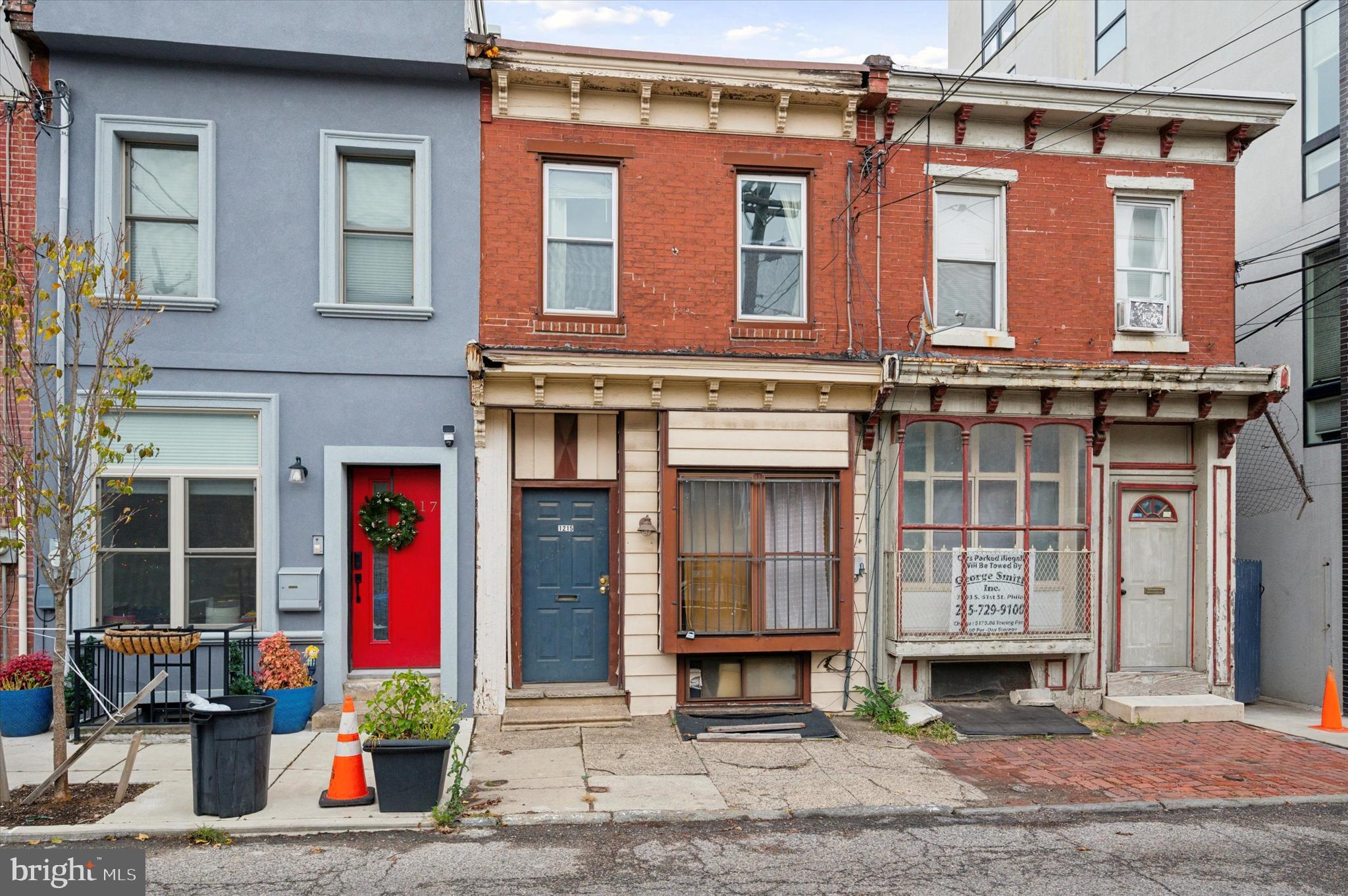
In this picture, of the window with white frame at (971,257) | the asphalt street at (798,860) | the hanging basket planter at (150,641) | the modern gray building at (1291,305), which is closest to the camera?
the asphalt street at (798,860)

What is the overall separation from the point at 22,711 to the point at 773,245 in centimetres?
908

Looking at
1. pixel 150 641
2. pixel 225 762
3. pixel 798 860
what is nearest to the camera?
pixel 798 860

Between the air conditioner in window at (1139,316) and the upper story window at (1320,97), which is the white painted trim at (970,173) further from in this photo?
the upper story window at (1320,97)

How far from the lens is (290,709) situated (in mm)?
8703

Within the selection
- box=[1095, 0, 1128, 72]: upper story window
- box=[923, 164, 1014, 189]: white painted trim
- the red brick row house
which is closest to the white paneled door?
the red brick row house

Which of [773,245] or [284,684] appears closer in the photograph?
[284,684]

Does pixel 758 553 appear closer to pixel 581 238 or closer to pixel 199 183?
pixel 581 238

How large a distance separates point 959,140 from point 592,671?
748 cm

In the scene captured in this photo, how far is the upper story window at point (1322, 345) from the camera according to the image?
37.4 feet

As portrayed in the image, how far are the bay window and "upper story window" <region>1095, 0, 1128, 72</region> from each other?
31.0 ft

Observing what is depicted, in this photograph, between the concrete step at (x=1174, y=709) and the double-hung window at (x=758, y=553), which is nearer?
the double-hung window at (x=758, y=553)

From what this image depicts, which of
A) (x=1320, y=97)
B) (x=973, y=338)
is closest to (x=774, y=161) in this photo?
(x=973, y=338)

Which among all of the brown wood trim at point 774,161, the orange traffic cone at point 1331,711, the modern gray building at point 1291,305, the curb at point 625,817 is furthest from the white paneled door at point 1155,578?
the brown wood trim at point 774,161

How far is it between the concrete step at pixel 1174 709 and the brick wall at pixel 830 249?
404 centimetres
